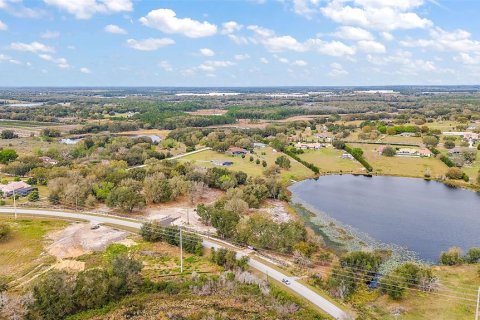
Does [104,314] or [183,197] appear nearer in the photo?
[104,314]

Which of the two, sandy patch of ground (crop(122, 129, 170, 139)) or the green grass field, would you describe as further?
the green grass field

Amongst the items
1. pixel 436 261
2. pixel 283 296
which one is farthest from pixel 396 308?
pixel 436 261

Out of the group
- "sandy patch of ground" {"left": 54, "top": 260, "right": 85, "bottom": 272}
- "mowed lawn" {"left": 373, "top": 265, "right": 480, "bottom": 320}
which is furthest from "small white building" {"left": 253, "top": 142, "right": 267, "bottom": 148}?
"mowed lawn" {"left": 373, "top": 265, "right": 480, "bottom": 320}

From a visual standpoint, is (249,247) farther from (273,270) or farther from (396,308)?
(396,308)

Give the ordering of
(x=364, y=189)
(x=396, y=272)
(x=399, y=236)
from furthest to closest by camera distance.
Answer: (x=364, y=189)
(x=399, y=236)
(x=396, y=272)

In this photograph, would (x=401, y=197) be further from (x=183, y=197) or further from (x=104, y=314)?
(x=104, y=314)

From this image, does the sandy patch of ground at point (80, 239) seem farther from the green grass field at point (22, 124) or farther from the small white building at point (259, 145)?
the green grass field at point (22, 124)

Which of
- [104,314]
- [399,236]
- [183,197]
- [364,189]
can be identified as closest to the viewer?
[104,314]

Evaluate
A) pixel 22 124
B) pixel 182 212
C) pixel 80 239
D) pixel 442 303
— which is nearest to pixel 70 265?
pixel 80 239

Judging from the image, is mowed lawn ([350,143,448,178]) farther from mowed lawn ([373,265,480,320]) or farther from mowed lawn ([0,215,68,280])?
mowed lawn ([0,215,68,280])
